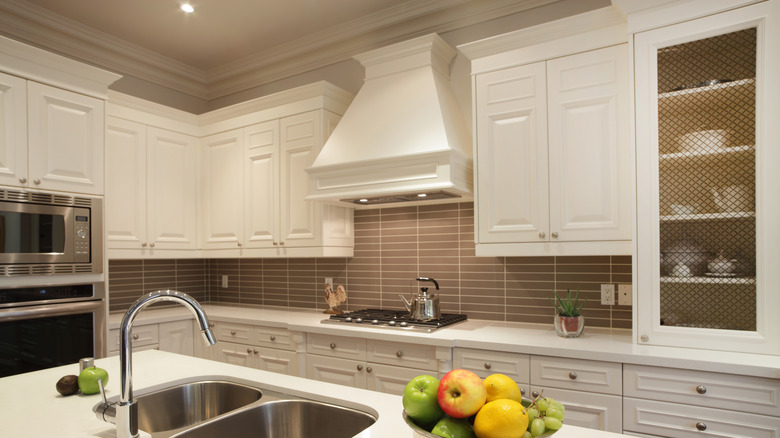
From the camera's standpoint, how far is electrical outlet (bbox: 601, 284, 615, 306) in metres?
2.51

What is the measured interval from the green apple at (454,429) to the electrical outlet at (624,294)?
2.00 metres

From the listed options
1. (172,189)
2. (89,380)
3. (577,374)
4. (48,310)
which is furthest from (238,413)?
(172,189)

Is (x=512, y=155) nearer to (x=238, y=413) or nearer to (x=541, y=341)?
(x=541, y=341)

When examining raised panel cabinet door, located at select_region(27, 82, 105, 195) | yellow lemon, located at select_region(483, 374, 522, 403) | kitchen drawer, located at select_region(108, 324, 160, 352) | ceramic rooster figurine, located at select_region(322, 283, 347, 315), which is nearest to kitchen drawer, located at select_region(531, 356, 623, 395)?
yellow lemon, located at select_region(483, 374, 522, 403)

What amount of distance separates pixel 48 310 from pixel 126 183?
1.04 metres

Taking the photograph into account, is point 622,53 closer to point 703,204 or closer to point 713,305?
point 703,204

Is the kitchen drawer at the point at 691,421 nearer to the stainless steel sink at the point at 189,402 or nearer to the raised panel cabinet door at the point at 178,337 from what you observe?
the stainless steel sink at the point at 189,402

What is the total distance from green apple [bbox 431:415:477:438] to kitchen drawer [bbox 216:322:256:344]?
2623 mm

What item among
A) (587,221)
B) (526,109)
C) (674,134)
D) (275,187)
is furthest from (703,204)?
(275,187)

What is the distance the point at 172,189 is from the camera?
361 centimetres

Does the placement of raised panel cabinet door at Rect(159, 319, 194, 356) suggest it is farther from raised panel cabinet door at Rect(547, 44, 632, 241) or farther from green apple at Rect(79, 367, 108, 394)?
raised panel cabinet door at Rect(547, 44, 632, 241)

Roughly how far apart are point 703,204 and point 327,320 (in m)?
2.02

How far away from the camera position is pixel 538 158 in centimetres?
237

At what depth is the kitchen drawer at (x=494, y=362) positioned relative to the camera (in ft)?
7.07
